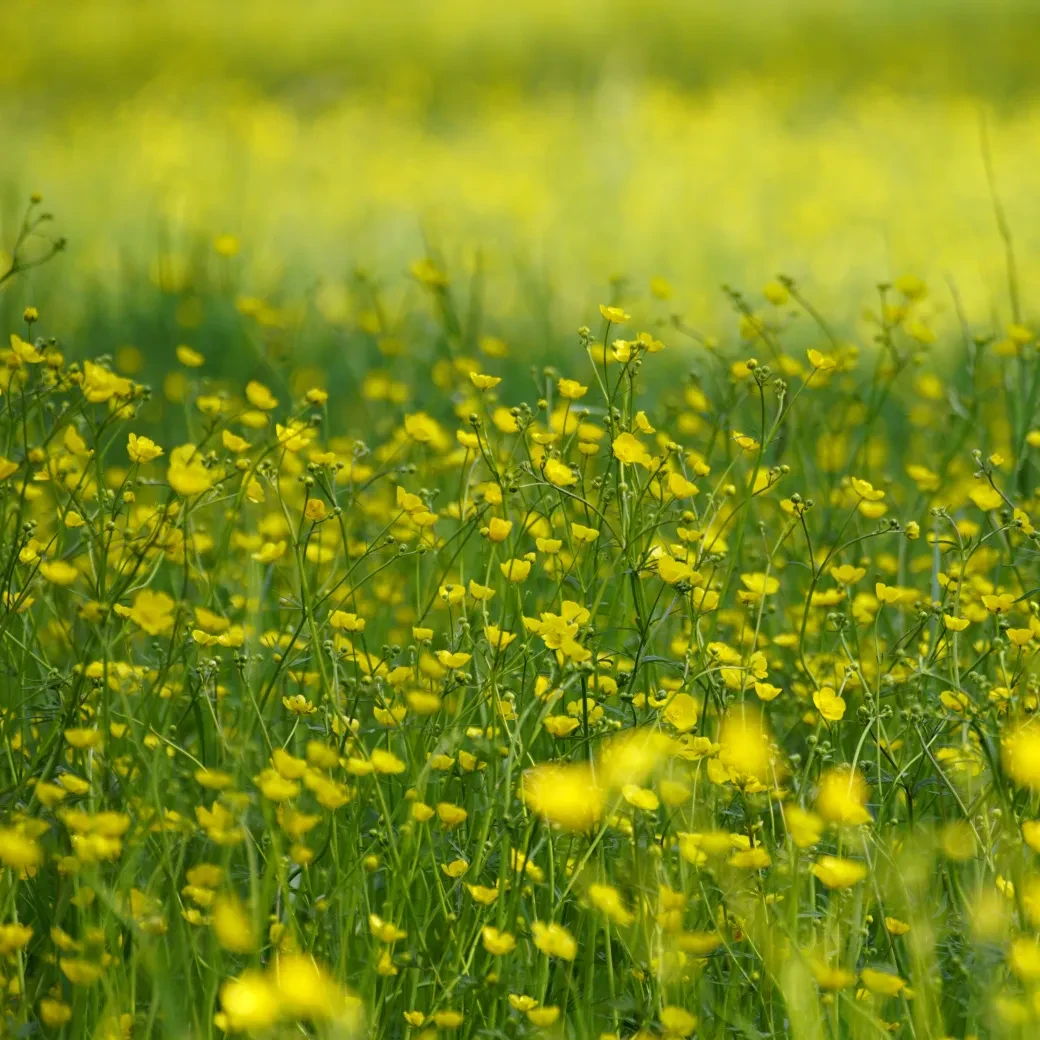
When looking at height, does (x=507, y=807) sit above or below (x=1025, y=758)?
below

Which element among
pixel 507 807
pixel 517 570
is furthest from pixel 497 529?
pixel 507 807

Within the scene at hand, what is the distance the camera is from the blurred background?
5090mm

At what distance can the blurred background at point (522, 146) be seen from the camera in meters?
5.09

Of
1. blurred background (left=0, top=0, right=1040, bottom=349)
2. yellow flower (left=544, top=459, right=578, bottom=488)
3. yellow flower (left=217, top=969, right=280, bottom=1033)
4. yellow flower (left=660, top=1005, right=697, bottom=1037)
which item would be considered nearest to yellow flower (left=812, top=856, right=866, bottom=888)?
yellow flower (left=660, top=1005, right=697, bottom=1037)

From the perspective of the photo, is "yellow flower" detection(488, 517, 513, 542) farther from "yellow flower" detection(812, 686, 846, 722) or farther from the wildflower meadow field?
"yellow flower" detection(812, 686, 846, 722)

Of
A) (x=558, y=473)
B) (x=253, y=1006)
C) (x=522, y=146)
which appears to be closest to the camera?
(x=253, y=1006)

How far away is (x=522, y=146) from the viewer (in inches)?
306

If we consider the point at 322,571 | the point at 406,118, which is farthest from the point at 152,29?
the point at 322,571

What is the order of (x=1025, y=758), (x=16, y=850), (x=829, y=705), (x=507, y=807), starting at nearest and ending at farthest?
(x=16, y=850)
(x=1025, y=758)
(x=507, y=807)
(x=829, y=705)

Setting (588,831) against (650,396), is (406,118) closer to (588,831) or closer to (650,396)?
(650,396)

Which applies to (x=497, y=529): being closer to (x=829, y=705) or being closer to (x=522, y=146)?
(x=829, y=705)

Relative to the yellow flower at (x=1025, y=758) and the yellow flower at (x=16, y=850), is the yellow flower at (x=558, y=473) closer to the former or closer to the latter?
the yellow flower at (x=1025, y=758)

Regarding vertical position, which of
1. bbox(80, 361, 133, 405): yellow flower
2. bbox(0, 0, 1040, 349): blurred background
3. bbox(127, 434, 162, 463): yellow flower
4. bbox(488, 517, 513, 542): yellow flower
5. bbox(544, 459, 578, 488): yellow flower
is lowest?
bbox(0, 0, 1040, 349): blurred background

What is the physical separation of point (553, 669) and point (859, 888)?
1.22 feet
